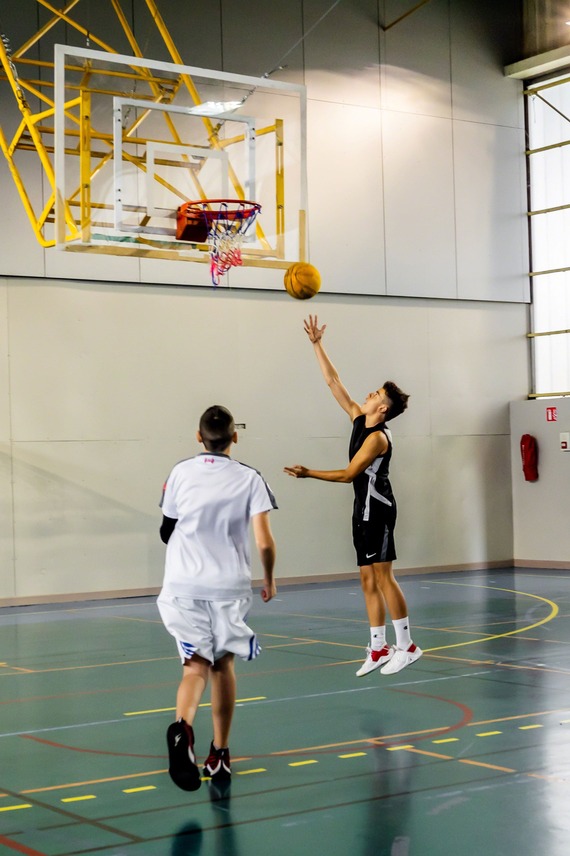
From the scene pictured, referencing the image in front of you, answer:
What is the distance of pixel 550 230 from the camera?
64.8 feet

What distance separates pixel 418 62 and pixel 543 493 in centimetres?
749

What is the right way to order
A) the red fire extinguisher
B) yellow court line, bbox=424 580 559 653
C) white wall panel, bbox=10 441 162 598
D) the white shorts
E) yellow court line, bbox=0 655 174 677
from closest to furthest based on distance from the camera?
1. the white shorts
2. yellow court line, bbox=0 655 174 677
3. yellow court line, bbox=424 580 559 653
4. white wall panel, bbox=10 441 162 598
5. the red fire extinguisher

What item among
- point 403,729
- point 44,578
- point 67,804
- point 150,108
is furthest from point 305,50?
point 67,804

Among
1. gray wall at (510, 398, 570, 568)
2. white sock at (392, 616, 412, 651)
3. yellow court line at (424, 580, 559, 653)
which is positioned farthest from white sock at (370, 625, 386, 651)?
gray wall at (510, 398, 570, 568)

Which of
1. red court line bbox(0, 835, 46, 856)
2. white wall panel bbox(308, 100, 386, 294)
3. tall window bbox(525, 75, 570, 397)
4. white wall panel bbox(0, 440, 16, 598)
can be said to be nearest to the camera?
red court line bbox(0, 835, 46, 856)

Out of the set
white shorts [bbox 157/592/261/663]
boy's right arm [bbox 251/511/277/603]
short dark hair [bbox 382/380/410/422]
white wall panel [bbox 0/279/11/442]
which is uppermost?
white wall panel [bbox 0/279/11/442]

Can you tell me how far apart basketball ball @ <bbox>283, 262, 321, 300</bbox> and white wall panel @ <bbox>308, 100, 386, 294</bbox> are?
6433 millimetres

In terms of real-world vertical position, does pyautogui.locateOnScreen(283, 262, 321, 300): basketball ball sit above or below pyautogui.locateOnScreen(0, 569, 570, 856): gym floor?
above

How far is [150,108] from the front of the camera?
11.4 meters

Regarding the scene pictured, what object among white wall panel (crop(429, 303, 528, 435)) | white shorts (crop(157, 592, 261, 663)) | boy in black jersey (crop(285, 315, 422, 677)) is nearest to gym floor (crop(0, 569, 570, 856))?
boy in black jersey (crop(285, 315, 422, 677))

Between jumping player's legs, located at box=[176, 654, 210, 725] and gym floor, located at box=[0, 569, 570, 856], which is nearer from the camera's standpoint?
→ gym floor, located at box=[0, 569, 570, 856]

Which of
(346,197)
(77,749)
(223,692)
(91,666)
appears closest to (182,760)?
(223,692)

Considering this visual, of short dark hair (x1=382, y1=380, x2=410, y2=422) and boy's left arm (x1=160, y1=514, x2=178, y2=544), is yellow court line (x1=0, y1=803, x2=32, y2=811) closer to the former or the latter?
boy's left arm (x1=160, y1=514, x2=178, y2=544)

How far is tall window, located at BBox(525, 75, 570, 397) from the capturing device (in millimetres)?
19484
